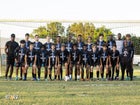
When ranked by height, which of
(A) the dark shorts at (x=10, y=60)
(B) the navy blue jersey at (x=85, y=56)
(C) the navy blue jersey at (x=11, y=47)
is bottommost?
(A) the dark shorts at (x=10, y=60)

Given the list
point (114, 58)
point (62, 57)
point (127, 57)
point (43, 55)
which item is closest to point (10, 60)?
point (43, 55)

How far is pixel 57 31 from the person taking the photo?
2445 centimetres

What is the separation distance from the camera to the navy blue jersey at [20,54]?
19250 mm

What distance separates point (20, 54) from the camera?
19.3 meters

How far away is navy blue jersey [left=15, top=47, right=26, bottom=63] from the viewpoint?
63.2 ft

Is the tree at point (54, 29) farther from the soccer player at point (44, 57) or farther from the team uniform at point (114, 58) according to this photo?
the team uniform at point (114, 58)

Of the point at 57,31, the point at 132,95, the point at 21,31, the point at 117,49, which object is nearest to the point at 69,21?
the point at 57,31

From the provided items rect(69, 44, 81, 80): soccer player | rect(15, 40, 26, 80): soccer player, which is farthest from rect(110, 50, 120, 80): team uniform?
rect(15, 40, 26, 80): soccer player

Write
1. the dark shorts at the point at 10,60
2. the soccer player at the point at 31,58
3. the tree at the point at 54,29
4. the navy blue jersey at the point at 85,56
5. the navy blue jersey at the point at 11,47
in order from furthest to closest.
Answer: the tree at the point at 54,29 < the dark shorts at the point at 10,60 < the navy blue jersey at the point at 11,47 < the navy blue jersey at the point at 85,56 < the soccer player at the point at 31,58

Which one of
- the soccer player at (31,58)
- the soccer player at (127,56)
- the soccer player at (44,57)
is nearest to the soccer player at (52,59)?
the soccer player at (44,57)

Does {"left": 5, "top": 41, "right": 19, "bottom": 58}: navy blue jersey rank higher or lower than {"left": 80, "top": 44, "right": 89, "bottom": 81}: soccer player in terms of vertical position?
higher

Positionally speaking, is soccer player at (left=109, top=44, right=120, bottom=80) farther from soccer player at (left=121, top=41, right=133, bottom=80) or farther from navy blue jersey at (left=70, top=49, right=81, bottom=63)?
navy blue jersey at (left=70, top=49, right=81, bottom=63)

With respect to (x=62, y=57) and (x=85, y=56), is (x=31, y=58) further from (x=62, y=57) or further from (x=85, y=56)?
(x=85, y=56)

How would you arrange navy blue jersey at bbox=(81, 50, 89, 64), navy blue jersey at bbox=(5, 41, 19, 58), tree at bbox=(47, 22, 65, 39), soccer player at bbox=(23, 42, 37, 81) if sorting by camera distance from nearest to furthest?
soccer player at bbox=(23, 42, 37, 81)
navy blue jersey at bbox=(81, 50, 89, 64)
navy blue jersey at bbox=(5, 41, 19, 58)
tree at bbox=(47, 22, 65, 39)
